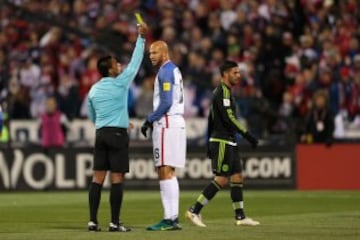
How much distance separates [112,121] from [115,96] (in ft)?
1.05

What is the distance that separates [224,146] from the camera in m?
16.7

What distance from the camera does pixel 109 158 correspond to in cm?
1584

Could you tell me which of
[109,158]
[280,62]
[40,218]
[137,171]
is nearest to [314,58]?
[280,62]

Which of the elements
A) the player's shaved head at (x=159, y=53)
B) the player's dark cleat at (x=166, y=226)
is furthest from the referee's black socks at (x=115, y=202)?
the player's shaved head at (x=159, y=53)

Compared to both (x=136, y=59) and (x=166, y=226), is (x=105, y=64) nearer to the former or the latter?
(x=136, y=59)

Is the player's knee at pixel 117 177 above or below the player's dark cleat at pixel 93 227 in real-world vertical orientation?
above

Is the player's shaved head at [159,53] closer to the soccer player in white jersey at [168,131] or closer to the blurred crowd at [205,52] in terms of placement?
the soccer player in white jersey at [168,131]

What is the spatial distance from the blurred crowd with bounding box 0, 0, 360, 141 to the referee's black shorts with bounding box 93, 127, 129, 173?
10.8 meters

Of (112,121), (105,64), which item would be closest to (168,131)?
(112,121)

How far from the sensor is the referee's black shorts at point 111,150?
1574 centimetres

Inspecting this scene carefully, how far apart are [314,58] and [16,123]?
6835 millimetres

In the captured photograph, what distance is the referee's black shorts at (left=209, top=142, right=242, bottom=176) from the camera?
16.7m

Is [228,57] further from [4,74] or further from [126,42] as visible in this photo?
[4,74]

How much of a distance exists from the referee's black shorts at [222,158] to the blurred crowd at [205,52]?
376 inches
